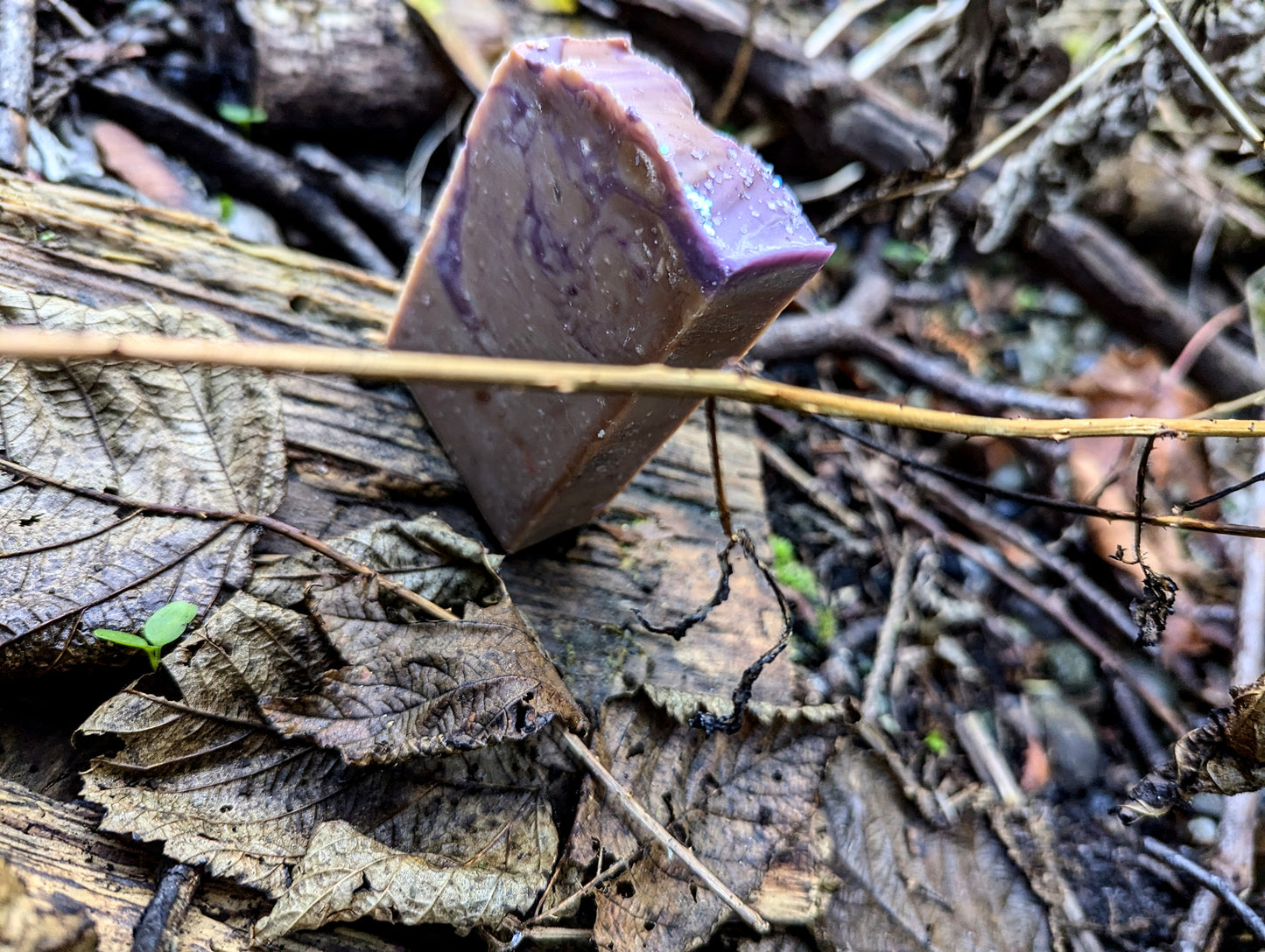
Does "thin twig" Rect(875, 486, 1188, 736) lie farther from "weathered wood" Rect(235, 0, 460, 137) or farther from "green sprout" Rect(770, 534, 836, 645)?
"weathered wood" Rect(235, 0, 460, 137)

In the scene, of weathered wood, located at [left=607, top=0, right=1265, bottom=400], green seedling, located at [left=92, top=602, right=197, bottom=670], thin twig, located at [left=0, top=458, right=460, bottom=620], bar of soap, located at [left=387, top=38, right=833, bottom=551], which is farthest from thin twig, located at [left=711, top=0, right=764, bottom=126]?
green seedling, located at [left=92, top=602, right=197, bottom=670]

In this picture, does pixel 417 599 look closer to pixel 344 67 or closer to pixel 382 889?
pixel 382 889

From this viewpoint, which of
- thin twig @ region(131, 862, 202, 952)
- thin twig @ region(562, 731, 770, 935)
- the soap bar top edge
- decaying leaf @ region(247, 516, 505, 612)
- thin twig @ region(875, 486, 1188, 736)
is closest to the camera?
thin twig @ region(131, 862, 202, 952)

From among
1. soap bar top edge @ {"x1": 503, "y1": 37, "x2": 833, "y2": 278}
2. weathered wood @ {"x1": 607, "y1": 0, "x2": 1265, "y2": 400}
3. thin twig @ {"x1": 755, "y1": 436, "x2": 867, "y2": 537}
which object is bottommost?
thin twig @ {"x1": 755, "y1": 436, "x2": 867, "y2": 537}

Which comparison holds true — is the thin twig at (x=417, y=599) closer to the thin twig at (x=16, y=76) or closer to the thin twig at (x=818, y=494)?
the thin twig at (x=16, y=76)

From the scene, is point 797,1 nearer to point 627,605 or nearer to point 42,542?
point 627,605
